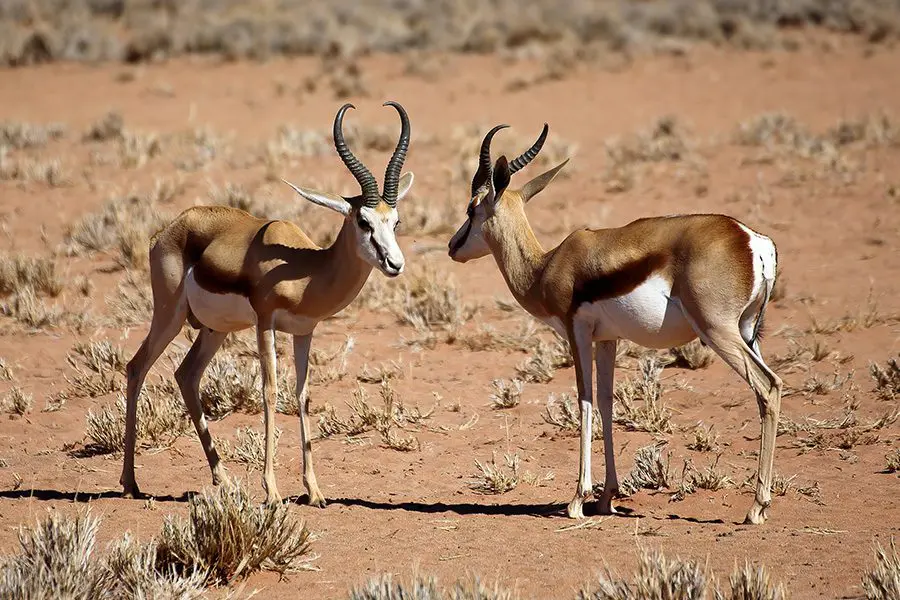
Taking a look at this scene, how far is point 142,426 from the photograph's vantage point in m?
9.74

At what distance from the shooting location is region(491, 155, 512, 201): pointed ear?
8086mm

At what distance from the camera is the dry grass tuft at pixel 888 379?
999 centimetres

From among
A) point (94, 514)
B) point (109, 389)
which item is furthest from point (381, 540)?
point (109, 389)

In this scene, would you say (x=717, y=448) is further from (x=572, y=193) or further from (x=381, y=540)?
(x=572, y=193)

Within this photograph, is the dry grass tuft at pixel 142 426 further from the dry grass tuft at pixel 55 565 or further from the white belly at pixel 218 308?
the dry grass tuft at pixel 55 565

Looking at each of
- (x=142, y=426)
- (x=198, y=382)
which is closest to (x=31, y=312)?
A: (x=142, y=426)

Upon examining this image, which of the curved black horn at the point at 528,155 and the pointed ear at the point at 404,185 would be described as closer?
the curved black horn at the point at 528,155

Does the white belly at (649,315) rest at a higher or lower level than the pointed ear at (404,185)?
lower

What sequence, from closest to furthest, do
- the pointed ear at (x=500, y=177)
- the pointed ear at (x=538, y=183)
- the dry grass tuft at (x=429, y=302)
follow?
the pointed ear at (x=500, y=177), the pointed ear at (x=538, y=183), the dry grass tuft at (x=429, y=302)

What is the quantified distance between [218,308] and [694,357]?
15.8 ft

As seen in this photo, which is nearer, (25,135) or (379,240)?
(379,240)

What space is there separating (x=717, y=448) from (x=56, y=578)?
5206mm

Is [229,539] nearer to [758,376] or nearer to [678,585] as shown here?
[678,585]

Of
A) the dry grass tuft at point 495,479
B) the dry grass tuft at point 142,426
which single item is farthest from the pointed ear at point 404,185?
the dry grass tuft at point 142,426
